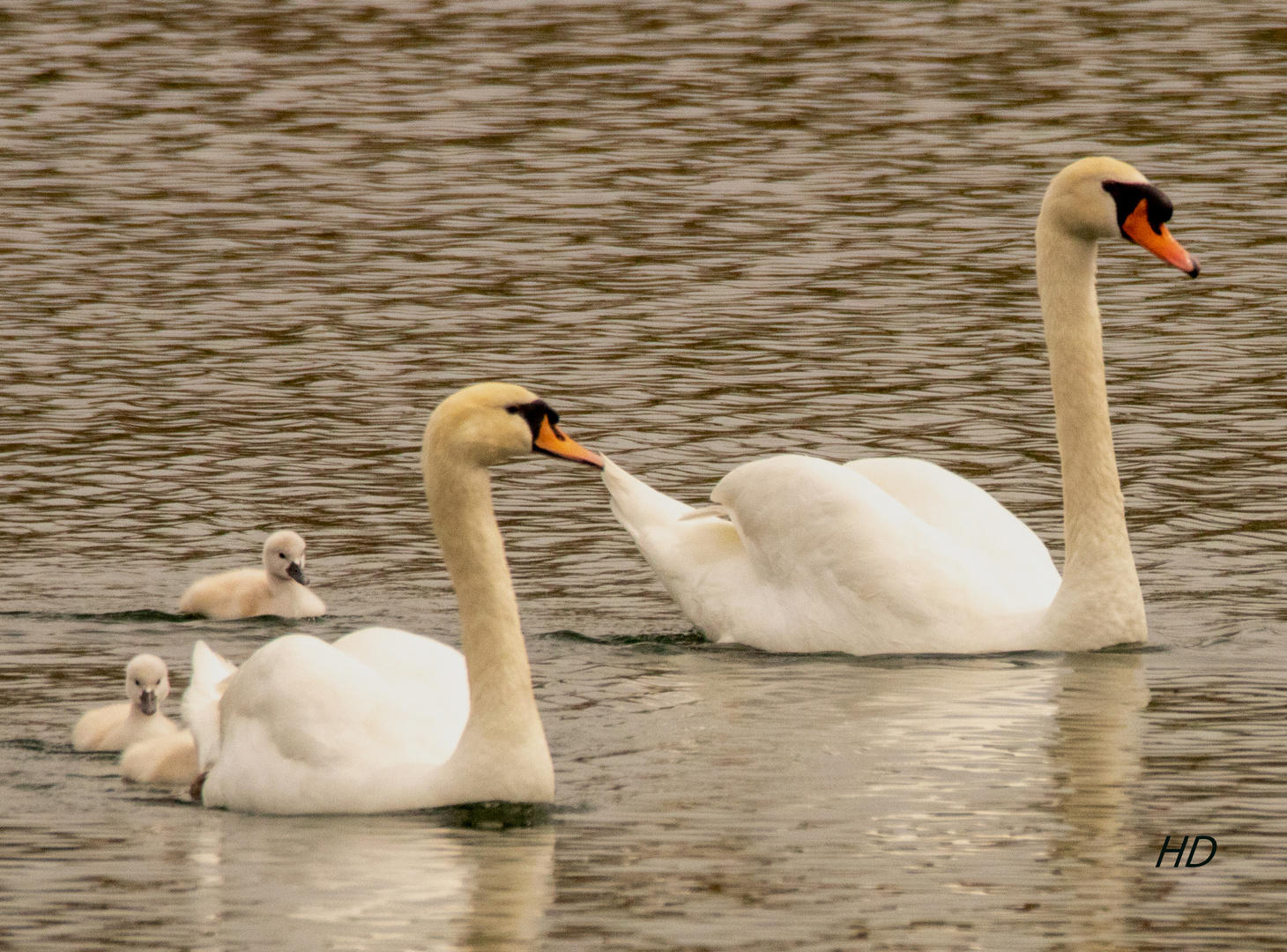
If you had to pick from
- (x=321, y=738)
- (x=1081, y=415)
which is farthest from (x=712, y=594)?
(x=321, y=738)

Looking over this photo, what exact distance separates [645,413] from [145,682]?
20.3 ft

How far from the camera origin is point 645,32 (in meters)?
33.3

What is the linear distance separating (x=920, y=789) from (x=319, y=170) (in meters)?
16.0

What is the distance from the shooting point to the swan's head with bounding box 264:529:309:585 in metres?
12.7

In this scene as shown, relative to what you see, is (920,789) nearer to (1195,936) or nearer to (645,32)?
(1195,936)

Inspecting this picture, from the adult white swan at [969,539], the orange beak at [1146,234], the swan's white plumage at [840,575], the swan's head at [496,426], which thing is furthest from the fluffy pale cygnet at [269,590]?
the orange beak at [1146,234]

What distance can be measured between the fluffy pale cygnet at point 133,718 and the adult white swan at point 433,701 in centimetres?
62

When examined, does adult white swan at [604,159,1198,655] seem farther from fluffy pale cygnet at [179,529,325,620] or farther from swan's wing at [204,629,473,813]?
swan's wing at [204,629,473,813]

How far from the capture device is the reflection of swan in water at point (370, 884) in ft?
26.4

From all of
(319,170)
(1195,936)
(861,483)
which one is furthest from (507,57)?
(1195,936)

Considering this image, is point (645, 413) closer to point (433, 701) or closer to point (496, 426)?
point (433, 701)

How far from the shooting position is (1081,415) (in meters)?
12.3

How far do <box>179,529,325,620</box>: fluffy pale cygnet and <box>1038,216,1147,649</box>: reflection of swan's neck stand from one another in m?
3.50

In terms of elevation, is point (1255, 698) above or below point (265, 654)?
below
